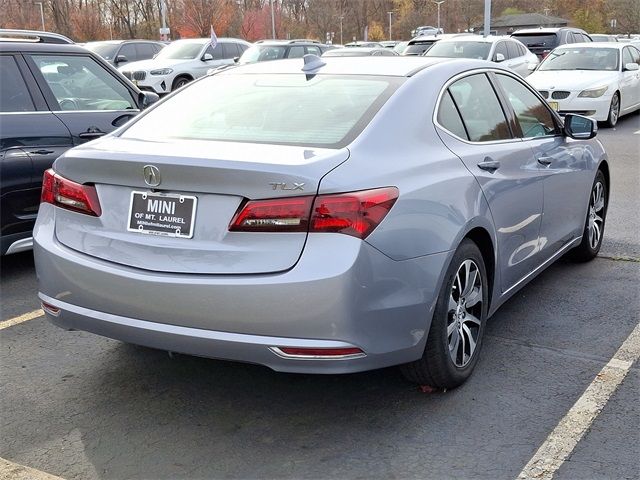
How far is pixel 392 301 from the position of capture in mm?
3145

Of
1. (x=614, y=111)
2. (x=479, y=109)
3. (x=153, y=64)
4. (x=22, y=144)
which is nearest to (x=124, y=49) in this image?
(x=153, y=64)

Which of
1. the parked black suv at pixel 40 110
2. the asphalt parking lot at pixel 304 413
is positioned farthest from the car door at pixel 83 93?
the asphalt parking lot at pixel 304 413

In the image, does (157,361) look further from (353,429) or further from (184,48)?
(184,48)

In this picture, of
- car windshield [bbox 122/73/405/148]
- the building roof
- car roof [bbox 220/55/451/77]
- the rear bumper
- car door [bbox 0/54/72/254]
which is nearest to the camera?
the rear bumper

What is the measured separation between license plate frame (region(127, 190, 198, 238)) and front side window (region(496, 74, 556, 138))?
2.31 m

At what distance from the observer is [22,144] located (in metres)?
5.58

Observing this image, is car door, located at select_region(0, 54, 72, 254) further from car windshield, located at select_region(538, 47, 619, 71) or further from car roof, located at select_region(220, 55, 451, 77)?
car windshield, located at select_region(538, 47, 619, 71)

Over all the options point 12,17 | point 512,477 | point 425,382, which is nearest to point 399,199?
point 425,382

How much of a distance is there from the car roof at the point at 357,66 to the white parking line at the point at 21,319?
75.2 inches

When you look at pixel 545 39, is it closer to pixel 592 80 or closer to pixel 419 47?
pixel 419 47

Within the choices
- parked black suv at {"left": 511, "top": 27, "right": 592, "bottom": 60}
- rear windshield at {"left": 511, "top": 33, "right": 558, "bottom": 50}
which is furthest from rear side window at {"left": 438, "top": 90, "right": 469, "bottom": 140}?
rear windshield at {"left": 511, "top": 33, "right": 558, "bottom": 50}

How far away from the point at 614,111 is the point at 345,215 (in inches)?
515

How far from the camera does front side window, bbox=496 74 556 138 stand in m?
4.69

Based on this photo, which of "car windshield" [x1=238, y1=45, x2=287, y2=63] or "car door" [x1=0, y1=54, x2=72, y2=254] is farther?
"car windshield" [x1=238, y1=45, x2=287, y2=63]
